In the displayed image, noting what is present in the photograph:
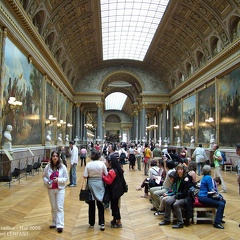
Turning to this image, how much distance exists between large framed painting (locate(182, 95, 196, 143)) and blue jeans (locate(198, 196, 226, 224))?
821 inches

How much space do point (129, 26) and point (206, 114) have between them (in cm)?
1317

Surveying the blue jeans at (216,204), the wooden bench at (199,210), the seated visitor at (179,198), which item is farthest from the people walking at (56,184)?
the blue jeans at (216,204)

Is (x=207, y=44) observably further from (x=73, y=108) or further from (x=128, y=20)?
(x=73, y=108)

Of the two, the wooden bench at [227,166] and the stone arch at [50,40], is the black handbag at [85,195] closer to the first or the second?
the wooden bench at [227,166]

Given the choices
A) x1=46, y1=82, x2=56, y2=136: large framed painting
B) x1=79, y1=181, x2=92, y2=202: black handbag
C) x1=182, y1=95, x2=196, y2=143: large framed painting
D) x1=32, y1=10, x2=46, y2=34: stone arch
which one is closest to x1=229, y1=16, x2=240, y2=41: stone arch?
x1=182, y1=95, x2=196, y2=143: large framed painting

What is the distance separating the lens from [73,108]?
38.4 m

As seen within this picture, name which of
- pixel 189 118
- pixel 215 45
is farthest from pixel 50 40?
pixel 189 118

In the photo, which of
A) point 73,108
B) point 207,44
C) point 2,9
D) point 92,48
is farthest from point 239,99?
point 73,108

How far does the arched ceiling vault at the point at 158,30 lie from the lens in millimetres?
18469

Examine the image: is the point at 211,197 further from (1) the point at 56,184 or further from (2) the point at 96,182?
(1) the point at 56,184

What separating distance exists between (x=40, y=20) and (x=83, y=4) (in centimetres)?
426

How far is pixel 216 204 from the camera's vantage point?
6.32m

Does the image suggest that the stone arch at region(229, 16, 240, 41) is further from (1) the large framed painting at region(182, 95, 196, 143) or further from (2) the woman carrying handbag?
(2) the woman carrying handbag

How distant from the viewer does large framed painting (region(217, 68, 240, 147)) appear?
1769 cm
